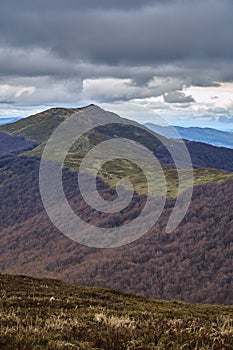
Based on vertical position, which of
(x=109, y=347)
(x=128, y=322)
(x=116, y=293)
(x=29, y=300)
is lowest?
(x=116, y=293)

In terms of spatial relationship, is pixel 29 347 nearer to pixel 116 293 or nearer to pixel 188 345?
pixel 188 345

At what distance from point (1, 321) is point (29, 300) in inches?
357

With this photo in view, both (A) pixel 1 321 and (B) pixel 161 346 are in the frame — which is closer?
(B) pixel 161 346

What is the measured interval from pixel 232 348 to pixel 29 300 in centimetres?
1467

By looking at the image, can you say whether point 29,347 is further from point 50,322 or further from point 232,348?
point 232,348

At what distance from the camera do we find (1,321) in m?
15.5

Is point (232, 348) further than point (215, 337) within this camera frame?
No

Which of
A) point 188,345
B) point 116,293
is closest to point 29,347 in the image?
point 188,345

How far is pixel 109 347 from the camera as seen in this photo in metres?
12.7

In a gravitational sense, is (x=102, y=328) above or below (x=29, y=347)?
below

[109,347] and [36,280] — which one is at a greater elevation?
[109,347]

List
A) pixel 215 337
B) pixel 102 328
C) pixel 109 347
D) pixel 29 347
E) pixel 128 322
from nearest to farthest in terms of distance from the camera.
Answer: pixel 29 347 < pixel 109 347 < pixel 215 337 < pixel 102 328 < pixel 128 322

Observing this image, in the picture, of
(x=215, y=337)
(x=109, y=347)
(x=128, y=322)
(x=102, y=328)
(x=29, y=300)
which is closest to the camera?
(x=109, y=347)

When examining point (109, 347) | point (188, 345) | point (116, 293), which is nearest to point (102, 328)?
point (109, 347)
